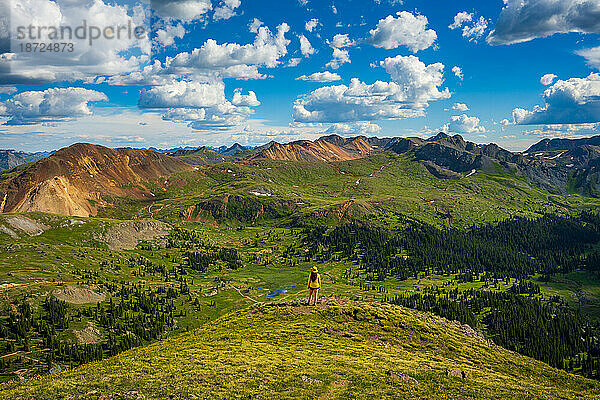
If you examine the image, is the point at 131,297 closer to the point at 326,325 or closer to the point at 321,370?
the point at 326,325

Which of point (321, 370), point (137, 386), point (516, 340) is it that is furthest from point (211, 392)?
point (516, 340)

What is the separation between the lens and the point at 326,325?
197ft

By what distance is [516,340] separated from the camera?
158 metres

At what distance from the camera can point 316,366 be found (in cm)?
4088

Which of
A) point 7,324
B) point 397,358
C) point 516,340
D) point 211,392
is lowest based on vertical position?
point 516,340

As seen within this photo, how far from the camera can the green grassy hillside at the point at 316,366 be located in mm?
32062

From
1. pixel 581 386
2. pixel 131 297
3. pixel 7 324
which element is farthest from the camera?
pixel 131 297

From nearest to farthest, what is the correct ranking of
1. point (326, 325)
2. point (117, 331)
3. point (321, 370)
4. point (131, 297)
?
point (321, 370)
point (326, 325)
point (117, 331)
point (131, 297)

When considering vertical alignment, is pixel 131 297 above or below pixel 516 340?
above

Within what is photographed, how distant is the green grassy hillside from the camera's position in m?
32.1

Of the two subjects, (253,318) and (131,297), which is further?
(131,297)

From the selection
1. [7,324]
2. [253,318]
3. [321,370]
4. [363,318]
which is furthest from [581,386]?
[7,324]

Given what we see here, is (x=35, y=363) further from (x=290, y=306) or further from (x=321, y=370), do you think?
(x=321, y=370)

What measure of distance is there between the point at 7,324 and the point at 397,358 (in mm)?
130527
